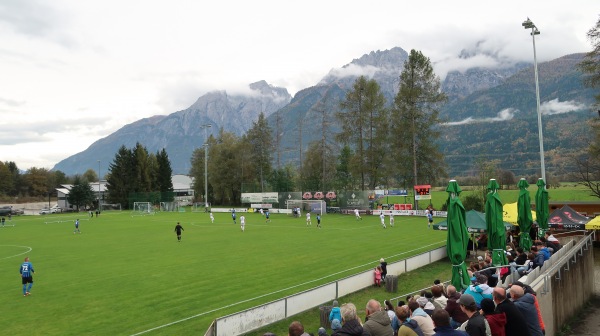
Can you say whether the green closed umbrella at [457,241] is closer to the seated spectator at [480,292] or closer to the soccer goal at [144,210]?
the seated spectator at [480,292]

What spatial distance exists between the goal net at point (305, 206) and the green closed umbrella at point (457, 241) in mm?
46426

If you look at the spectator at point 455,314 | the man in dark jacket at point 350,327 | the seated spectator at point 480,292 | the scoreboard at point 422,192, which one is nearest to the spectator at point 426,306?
the spectator at point 455,314

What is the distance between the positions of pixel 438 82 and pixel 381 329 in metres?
58.3

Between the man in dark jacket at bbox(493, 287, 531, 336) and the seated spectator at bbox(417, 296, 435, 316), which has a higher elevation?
the man in dark jacket at bbox(493, 287, 531, 336)

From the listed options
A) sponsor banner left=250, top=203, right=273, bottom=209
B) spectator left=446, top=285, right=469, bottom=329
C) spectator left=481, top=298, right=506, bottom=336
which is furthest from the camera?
sponsor banner left=250, top=203, right=273, bottom=209

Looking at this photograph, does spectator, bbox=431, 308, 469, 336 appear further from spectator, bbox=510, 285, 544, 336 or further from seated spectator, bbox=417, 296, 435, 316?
seated spectator, bbox=417, 296, 435, 316

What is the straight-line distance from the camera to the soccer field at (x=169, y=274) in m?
13.8

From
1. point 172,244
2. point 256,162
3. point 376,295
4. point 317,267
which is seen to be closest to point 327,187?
point 256,162

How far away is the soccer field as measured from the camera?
45.4 ft

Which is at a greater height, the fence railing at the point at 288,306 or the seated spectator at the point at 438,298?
the seated spectator at the point at 438,298

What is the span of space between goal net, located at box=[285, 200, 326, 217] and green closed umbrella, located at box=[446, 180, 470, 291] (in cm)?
4643

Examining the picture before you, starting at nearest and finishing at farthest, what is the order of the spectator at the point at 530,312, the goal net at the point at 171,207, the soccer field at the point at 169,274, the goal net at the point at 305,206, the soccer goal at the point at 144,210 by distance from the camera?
the spectator at the point at 530,312
the soccer field at the point at 169,274
the goal net at the point at 305,206
the soccer goal at the point at 144,210
the goal net at the point at 171,207

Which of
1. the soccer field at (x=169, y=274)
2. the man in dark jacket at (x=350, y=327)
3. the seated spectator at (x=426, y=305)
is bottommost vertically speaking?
the soccer field at (x=169, y=274)

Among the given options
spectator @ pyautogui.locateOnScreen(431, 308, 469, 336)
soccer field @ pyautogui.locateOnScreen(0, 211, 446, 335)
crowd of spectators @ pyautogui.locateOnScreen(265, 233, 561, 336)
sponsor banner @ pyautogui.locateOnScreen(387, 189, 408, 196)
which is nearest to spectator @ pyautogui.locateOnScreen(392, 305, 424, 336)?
crowd of spectators @ pyautogui.locateOnScreen(265, 233, 561, 336)
